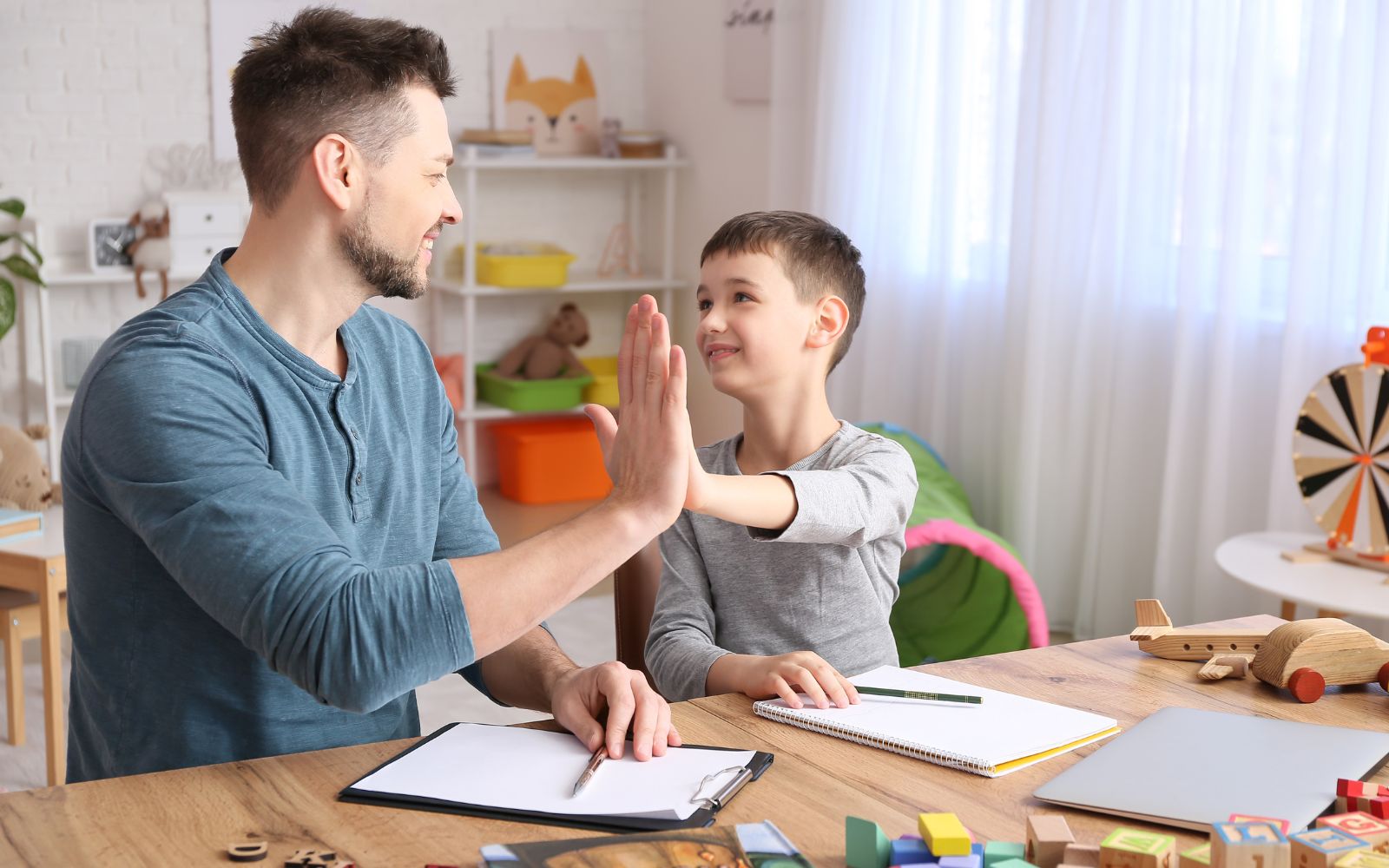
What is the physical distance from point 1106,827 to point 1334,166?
2.32 m

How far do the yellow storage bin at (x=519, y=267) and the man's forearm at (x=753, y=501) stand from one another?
3.69 m

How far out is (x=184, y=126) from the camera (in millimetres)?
4816

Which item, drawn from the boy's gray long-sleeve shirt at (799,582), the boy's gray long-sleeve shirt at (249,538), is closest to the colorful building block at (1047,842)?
the boy's gray long-sleeve shirt at (249,538)

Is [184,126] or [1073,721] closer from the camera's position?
[1073,721]

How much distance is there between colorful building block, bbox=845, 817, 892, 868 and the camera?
3.22 ft

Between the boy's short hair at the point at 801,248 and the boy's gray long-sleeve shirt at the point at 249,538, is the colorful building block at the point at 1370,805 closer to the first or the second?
the boy's gray long-sleeve shirt at the point at 249,538

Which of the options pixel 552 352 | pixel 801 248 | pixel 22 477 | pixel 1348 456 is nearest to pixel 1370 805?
pixel 801 248

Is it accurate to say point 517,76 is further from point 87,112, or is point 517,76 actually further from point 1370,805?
point 1370,805

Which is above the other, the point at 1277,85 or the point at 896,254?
the point at 1277,85

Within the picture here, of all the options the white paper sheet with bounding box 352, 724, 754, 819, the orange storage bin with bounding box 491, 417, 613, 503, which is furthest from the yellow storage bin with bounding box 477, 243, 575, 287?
the white paper sheet with bounding box 352, 724, 754, 819

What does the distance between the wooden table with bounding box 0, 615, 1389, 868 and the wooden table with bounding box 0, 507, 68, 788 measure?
1753mm

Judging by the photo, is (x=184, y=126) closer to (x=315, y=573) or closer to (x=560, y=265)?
(x=560, y=265)

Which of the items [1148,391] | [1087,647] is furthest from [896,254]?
[1087,647]

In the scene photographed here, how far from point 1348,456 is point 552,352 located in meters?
3.20
